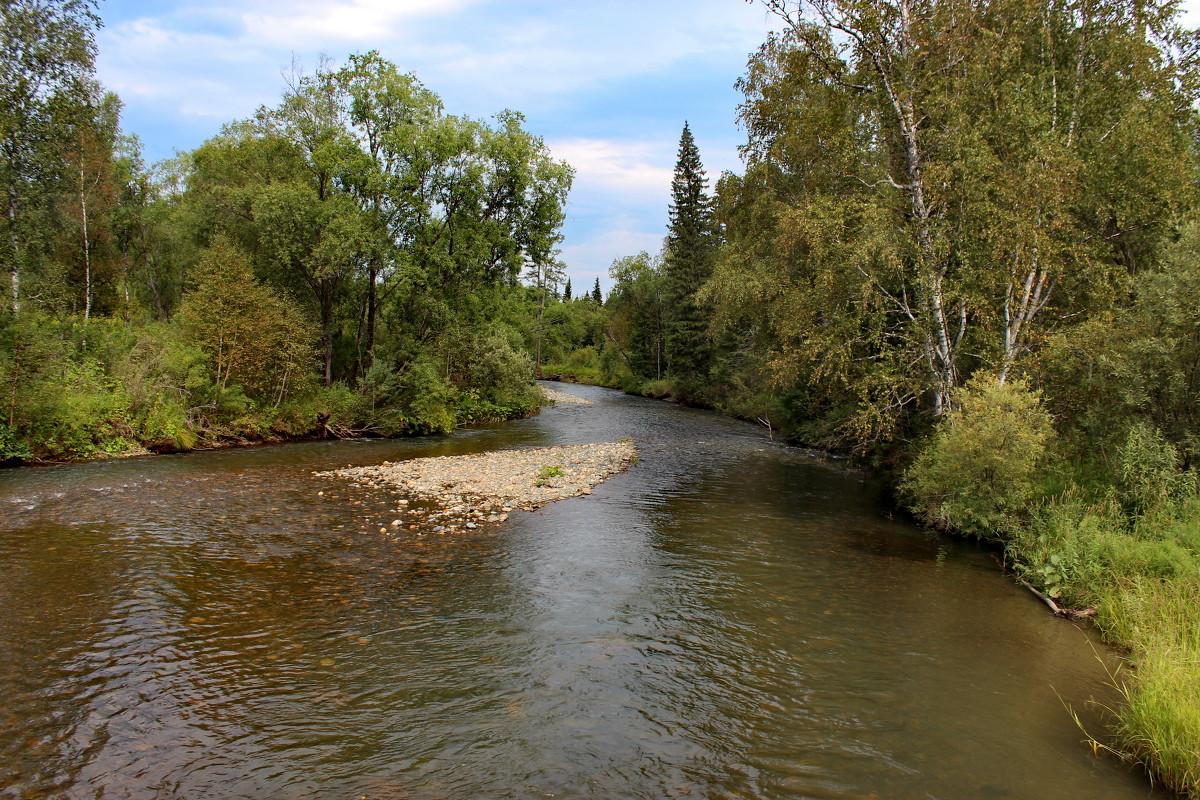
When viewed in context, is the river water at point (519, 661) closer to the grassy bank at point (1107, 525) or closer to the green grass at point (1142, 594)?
the green grass at point (1142, 594)

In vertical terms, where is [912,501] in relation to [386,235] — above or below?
below

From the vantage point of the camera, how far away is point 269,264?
28297 mm

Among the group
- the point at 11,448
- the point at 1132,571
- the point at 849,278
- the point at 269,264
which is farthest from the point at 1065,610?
the point at 269,264

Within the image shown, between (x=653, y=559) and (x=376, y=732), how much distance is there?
6.40 metres

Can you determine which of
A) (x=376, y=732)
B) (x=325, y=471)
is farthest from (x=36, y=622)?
(x=325, y=471)

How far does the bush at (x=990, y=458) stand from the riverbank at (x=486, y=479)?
8720 millimetres

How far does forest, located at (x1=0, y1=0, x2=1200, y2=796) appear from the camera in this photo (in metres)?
10.8

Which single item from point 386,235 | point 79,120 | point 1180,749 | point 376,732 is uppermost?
point 79,120

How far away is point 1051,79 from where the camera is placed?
15055 millimetres

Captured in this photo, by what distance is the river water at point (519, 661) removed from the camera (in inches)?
217

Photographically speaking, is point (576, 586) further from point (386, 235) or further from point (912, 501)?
point (386, 235)

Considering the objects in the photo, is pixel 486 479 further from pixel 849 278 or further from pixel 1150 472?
pixel 1150 472

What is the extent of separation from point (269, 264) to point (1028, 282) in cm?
2902

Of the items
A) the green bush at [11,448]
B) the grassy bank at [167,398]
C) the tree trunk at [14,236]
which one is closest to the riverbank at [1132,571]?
the grassy bank at [167,398]
